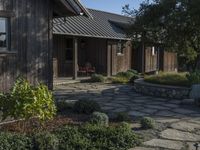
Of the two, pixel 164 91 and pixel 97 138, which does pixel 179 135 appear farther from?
pixel 164 91

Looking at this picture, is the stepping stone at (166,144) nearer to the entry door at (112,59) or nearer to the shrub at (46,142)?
the shrub at (46,142)

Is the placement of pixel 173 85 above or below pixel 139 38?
below

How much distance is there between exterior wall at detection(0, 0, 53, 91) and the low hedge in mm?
2853

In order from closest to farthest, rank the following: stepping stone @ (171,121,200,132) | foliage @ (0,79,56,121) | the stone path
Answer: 1. foliage @ (0,79,56,121)
2. the stone path
3. stepping stone @ (171,121,200,132)

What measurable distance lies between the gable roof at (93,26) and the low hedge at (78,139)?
11.8 metres

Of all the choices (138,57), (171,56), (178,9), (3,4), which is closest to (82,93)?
(178,9)

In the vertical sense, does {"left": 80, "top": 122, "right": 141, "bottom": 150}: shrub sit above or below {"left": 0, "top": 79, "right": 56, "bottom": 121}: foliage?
below

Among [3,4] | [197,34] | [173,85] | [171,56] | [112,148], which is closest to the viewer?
[112,148]

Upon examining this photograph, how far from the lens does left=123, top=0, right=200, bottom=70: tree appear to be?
16797mm

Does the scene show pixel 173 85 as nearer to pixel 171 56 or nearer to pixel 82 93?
pixel 82 93

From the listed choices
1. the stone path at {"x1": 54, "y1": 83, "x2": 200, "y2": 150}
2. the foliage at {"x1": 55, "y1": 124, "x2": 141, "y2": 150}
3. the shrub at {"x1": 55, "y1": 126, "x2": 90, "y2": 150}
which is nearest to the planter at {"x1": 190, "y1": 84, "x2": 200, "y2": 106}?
the stone path at {"x1": 54, "y1": 83, "x2": 200, "y2": 150}

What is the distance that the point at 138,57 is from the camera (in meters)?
32.0

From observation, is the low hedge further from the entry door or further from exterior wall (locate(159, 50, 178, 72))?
exterior wall (locate(159, 50, 178, 72))

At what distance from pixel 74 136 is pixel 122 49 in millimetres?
21892
